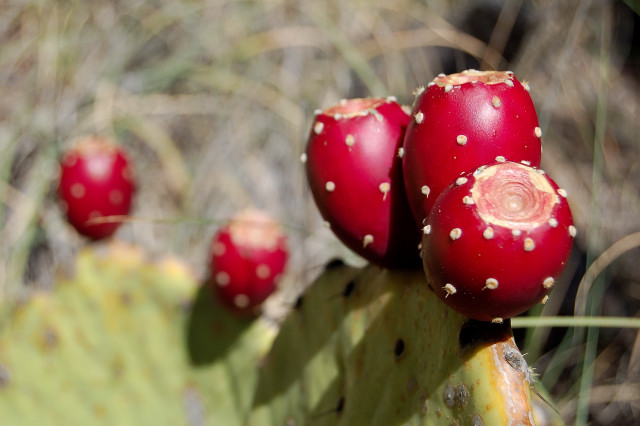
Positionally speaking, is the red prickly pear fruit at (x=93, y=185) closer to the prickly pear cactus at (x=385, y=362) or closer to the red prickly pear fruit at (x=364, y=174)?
the prickly pear cactus at (x=385, y=362)

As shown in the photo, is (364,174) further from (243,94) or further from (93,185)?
(243,94)

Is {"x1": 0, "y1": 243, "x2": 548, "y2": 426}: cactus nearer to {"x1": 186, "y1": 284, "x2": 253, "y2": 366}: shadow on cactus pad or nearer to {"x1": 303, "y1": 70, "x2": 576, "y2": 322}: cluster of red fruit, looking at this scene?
{"x1": 186, "y1": 284, "x2": 253, "y2": 366}: shadow on cactus pad

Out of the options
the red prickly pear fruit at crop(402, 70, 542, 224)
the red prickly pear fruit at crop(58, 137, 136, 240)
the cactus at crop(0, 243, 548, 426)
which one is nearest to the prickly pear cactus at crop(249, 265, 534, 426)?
the cactus at crop(0, 243, 548, 426)

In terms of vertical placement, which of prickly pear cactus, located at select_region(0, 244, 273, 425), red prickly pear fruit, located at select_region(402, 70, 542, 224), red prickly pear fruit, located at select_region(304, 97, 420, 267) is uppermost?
red prickly pear fruit, located at select_region(402, 70, 542, 224)

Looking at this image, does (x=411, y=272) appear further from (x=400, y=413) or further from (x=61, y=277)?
(x=61, y=277)

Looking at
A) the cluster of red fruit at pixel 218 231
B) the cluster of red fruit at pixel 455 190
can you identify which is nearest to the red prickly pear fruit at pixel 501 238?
the cluster of red fruit at pixel 455 190

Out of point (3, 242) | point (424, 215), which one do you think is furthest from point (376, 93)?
point (3, 242)
